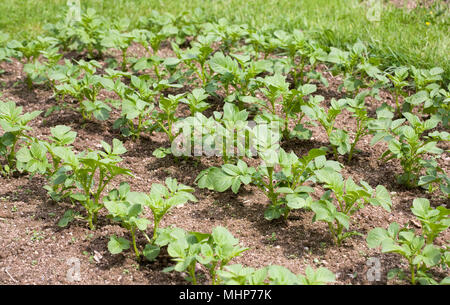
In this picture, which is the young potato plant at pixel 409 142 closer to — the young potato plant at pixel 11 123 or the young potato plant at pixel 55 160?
the young potato plant at pixel 55 160

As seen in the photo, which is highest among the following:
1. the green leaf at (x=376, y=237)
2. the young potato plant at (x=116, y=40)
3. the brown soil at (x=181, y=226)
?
the young potato plant at (x=116, y=40)

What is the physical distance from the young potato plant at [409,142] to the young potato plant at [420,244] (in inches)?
25.4

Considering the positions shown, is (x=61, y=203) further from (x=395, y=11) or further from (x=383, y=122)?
(x=395, y=11)

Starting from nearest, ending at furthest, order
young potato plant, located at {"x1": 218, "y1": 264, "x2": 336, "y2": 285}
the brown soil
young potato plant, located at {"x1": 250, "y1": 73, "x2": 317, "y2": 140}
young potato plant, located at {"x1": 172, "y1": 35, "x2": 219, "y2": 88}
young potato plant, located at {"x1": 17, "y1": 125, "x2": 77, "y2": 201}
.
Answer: young potato plant, located at {"x1": 218, "y1": 264, "x2": 336, "y2": 285}
the brown soil
young potato plant, located at {"x1": 17, "y1": 125, "x2": 77, "y2": 201}
young potato plant, located at {"x1": 250, "y1": 73, "x2": 317, "y2": 140}
young potato plant, located at {"x1": 172, "y1": 35, "x2": 219, "y2": 88}

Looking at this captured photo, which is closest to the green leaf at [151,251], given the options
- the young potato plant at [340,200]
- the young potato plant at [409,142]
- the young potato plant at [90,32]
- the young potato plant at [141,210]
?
the young potato plant at [141,210]

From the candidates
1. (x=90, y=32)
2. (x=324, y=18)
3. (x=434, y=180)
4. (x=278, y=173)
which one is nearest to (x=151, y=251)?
(x=278, y=173)

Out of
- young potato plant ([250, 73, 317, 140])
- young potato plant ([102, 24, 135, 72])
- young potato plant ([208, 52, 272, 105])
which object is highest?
young potato plant ([102, 24, 135, 72])

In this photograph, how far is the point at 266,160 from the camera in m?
3.02

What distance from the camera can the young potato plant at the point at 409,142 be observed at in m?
3.34

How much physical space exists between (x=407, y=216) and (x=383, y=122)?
26.2 inches

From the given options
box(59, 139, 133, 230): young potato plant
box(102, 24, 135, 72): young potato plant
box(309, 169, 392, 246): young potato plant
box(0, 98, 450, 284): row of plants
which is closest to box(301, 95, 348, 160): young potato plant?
box(0, 98, 450, 284): row of plants

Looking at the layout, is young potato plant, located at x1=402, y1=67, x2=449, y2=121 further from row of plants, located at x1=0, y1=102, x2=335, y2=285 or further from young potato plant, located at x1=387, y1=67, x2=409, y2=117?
row of plants, located at x1=0, y1=102, x2=335, y2=285

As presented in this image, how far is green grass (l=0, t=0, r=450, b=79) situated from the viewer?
4.63 meters

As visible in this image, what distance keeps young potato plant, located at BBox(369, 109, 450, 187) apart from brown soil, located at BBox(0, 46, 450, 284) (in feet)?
0.37
